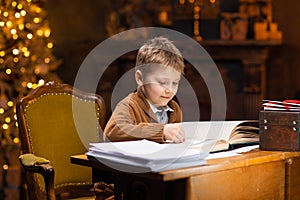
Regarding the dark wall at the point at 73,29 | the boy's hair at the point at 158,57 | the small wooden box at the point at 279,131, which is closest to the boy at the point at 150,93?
the boy's hair at the point at 158,57

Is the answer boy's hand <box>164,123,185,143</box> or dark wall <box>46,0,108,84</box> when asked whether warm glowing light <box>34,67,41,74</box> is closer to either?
dark wall <box>46,0,108,84</box>

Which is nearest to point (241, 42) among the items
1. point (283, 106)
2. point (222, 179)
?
point (283, 106)

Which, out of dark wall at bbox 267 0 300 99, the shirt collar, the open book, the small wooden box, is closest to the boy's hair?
the shirt collar

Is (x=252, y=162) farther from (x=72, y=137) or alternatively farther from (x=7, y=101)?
(x=7, y=101)

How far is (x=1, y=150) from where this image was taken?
4.61 meters

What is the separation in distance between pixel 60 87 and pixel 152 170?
3.99 feet

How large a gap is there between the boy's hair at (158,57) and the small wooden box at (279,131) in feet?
1.27

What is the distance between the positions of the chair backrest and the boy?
56 centimetres

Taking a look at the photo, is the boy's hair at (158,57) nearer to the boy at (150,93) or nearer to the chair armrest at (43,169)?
the boy at (150,93)

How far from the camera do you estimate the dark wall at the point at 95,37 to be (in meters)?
5.27

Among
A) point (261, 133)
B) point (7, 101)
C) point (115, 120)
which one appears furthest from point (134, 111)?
point (7, 101)

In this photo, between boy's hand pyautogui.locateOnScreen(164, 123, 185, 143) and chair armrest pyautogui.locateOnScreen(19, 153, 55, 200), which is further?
chair armrest pyautogui.locateOnScreen(19, 153, 55, 200)

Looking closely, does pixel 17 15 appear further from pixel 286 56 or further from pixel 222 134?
pixel 222 134

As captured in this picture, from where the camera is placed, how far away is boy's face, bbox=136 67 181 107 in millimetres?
2254
